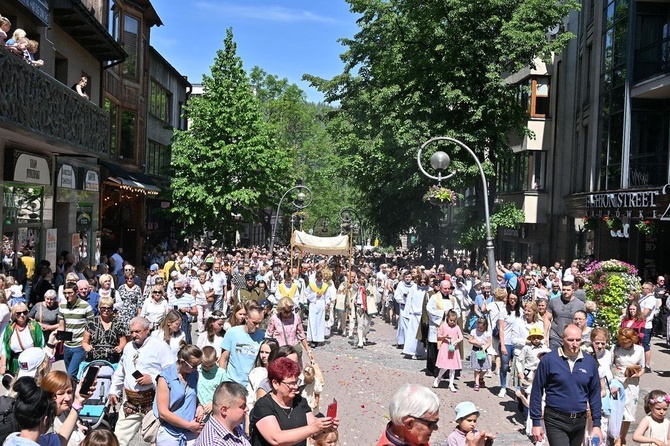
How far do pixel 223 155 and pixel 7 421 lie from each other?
2833 centimetres

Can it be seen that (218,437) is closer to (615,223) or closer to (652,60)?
(615,223)

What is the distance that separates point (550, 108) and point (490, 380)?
22.0 metres

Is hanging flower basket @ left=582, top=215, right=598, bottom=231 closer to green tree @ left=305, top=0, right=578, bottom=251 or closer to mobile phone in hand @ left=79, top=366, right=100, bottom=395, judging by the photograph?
green tree @ left=305, top=0, right=578, bottom=251

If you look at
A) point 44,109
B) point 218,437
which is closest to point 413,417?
point 218,437

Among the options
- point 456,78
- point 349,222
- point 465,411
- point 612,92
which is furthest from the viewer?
point 349,222

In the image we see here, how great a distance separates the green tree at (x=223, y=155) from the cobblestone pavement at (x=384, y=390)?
16.3 m

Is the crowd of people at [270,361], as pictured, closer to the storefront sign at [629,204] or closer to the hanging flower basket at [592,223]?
the storefront sign at [629,204]

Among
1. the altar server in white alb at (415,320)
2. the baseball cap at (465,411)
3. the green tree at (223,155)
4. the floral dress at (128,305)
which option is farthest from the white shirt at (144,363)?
the green tree at (223,155)

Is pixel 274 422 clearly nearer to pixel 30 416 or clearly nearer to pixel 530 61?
pixel 30 416

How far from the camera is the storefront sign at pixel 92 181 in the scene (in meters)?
23.1

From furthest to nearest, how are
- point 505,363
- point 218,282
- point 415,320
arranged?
point 218,282 < point 415,320 < point 505,363

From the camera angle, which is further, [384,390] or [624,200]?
[624,200]

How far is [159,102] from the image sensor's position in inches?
1575

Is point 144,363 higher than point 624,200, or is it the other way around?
point 624,200
